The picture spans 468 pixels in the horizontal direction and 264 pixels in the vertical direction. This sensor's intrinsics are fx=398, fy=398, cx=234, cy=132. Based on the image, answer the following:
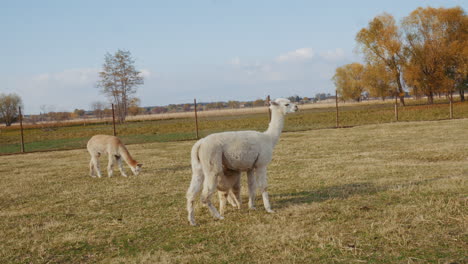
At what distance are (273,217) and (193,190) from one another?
1.39m

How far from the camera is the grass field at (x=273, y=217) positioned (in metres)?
4.97

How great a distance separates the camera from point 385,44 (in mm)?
52344

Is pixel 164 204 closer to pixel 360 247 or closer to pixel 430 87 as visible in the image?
pixel 360 247

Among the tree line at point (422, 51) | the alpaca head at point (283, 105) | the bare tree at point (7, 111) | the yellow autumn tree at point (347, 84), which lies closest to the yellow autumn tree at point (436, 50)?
the tree line at point (422, 51)

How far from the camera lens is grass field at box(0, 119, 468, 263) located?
16.3ft

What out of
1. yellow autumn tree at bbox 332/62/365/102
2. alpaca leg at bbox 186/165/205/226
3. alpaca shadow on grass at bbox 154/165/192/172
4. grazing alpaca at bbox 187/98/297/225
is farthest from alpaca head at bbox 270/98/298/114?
yellow autumn tree at bbox 332/62/365/102

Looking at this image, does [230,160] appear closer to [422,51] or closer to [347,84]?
[422,51]

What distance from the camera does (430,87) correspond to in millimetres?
50969

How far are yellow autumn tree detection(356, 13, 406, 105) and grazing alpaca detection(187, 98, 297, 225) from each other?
49528 millimetres

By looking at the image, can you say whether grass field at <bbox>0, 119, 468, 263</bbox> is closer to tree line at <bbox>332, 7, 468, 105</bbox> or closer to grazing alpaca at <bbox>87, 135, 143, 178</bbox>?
grazing alpaca at <bbox>87, 135, 143, 178</bbox>

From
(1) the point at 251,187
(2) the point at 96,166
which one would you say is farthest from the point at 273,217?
(2) the point at 96,166

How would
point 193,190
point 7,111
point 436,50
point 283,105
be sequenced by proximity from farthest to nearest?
point 7,111, point 436,50, point 283,105, point 193,190

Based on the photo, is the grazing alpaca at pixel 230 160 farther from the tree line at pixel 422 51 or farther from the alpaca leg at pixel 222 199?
the tree line at pixel 422 51

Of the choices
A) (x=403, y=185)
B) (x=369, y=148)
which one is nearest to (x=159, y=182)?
(x=403, y=185)
